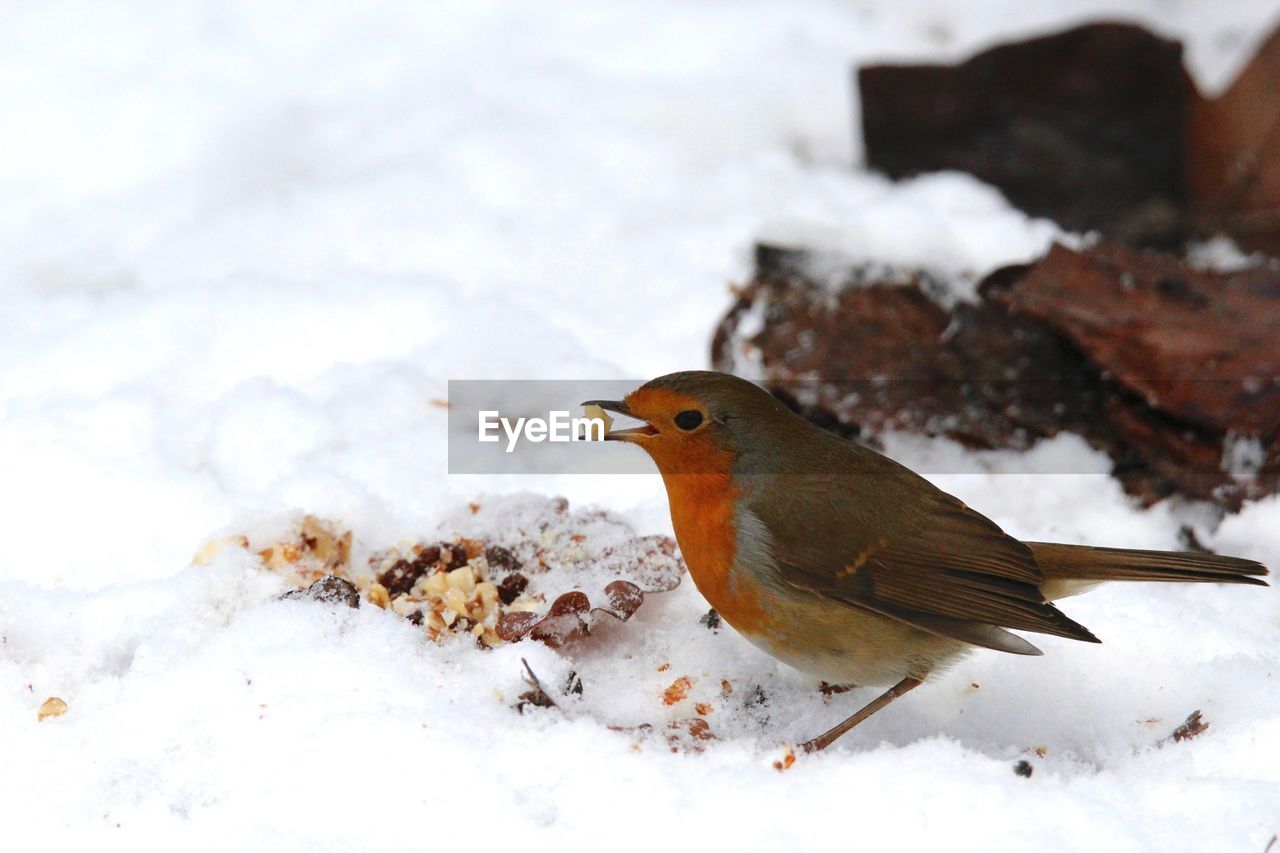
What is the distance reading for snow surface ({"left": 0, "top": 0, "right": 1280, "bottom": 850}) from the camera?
2.23 meters

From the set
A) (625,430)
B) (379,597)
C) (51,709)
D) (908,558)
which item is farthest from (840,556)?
(51,709)

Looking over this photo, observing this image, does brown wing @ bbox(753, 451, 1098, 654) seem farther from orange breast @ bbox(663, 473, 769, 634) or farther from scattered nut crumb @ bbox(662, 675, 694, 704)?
scattered nut crumb @ bbox(662, 675, 694, 704)

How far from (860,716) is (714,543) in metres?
0.44

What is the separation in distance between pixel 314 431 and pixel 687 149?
2.14 meters

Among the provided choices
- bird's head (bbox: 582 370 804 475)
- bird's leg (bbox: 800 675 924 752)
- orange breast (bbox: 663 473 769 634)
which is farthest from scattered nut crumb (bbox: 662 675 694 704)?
bird's head (bbox: 582 370 804 475)

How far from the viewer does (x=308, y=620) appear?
257 centimetres

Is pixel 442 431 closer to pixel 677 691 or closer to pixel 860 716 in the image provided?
pixel 677 691

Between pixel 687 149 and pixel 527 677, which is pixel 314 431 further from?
pixel 687 149

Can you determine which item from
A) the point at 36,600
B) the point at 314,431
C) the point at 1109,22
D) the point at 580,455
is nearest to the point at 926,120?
the point at 1109,22

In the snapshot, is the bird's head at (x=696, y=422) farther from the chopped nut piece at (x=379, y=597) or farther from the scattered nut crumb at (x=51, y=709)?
the scattered nut crumb at (x=51, y=709)

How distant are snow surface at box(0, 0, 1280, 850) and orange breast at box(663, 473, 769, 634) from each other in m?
0.20

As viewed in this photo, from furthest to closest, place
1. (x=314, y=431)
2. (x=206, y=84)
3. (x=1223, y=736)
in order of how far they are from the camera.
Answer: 1. (x=206, y=84)
2. (x=314, y=431)
3. (x=1223, y=736)

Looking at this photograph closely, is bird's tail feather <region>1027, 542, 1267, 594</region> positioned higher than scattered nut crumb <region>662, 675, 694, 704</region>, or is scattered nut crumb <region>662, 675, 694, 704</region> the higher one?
bird's tail feather <region>1027, 542, 1267, 594</region>

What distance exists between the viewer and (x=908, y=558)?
269 centimetres
